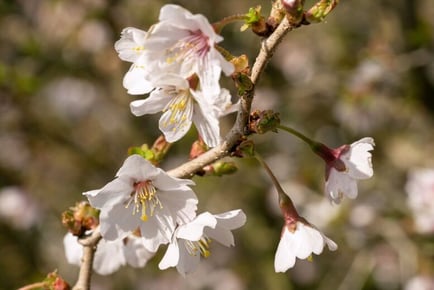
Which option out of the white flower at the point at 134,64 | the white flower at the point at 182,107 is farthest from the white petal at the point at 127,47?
the white flower at the point at 182,107

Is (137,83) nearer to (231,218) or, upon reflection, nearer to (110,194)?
(110,194)

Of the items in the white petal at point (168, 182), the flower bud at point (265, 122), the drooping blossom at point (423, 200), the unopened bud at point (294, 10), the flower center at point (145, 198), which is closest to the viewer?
the unopened bud at point (294, 10)

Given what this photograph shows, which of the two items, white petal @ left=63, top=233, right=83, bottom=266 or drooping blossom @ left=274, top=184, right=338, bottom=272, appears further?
white petal @ left=63, top=233, right=83, bottom=266

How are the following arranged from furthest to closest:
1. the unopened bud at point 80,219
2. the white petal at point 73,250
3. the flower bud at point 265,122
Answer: the white petal at point 73,250 < the unopened bud at point 80,219 < the flower bud at point 265,122

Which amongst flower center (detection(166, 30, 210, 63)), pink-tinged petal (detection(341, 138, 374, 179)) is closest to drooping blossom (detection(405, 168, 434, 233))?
pink-tinged petal (detection(341, 138, 374, 179))

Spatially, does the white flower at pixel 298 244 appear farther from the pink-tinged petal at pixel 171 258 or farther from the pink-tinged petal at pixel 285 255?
the pink-tinged petal at pixel 171 258

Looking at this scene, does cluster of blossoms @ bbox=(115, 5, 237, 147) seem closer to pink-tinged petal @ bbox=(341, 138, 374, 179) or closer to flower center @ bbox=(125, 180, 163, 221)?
flower center @ bbox=(125, 180, 163, 221)

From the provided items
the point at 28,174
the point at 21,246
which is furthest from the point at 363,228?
the point at 28,174

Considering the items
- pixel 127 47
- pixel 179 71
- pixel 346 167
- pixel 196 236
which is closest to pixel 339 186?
pixel 346 167
